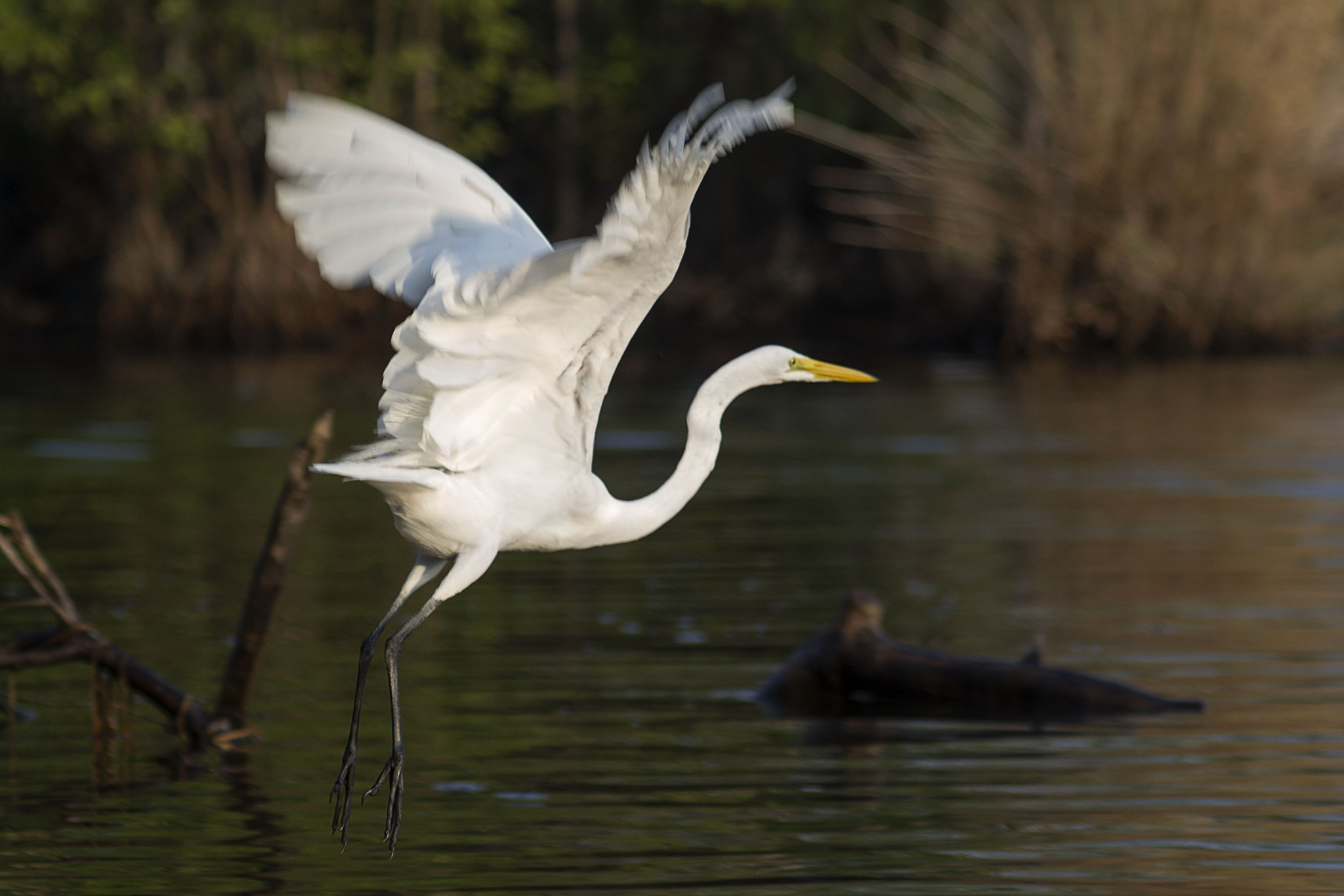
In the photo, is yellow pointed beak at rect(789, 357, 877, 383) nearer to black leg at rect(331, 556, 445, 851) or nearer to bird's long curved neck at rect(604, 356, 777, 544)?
bird's long curved neck at rect(604, 356, 777, 544)

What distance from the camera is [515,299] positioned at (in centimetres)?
583

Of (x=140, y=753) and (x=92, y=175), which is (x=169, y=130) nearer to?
(x=92, y=175)

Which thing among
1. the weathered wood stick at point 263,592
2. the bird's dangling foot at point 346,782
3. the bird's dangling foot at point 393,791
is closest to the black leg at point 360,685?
the bird's dangling foot at point 346,782

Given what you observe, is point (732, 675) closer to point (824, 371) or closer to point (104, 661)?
point (104, 661)

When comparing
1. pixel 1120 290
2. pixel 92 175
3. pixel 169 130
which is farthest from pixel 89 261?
pixel 1120 290

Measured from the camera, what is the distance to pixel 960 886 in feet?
21.2

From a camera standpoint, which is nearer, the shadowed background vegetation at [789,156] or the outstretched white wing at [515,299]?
the outstretched white wing at [515,299]

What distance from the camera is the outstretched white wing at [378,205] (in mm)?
6543

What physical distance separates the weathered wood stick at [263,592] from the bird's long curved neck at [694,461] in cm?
140

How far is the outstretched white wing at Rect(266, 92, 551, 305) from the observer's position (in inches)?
258

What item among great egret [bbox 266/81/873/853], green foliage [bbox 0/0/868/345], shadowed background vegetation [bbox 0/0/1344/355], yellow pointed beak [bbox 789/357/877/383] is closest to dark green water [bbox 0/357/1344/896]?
great egret [bbox 266/81/873/853]

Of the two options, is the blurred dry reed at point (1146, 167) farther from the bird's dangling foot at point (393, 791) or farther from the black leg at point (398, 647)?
the bird's dangling foot at point (393, 791)

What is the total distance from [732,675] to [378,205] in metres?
3.73

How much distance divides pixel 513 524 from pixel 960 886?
183 centimetres
